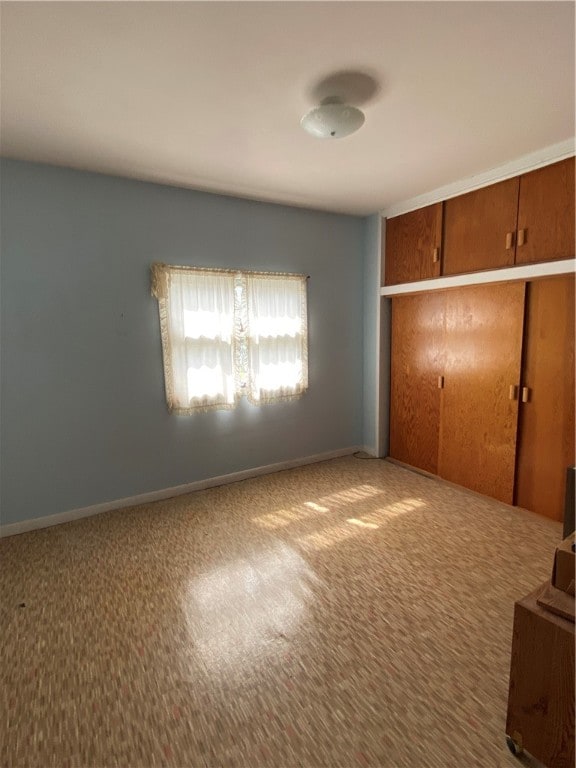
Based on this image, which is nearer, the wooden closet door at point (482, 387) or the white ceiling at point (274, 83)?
the white ceiling at point (274, 83)

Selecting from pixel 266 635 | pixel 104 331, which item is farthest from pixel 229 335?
pixel 266 635

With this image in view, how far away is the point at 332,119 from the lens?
190 cm

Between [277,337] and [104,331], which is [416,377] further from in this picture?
[104,331]

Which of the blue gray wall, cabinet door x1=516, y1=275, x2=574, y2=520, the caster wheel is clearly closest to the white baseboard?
the blue gray wall

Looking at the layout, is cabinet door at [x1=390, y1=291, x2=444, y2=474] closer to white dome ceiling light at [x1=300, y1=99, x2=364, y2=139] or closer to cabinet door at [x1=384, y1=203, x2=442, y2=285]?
cabinet door at [x1=384, y1=203, x2=442, y2=285]

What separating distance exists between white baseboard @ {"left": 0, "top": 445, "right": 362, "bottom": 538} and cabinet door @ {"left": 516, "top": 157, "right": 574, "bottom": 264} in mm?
2442

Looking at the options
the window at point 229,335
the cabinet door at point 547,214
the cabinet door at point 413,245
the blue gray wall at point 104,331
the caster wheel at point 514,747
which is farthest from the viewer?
the cabinet door at point 413,245

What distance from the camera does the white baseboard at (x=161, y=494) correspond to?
2.75m

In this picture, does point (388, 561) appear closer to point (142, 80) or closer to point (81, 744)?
point (81, 744)

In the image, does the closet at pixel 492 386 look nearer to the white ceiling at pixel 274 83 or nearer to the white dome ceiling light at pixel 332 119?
the white ceiling at pixel 274 83

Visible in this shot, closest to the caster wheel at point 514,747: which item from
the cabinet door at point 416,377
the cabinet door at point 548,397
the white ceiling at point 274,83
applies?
the cabinet door at point 548,397

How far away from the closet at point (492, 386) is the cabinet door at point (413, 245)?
0.21m

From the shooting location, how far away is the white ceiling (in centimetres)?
139

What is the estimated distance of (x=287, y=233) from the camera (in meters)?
3.60
